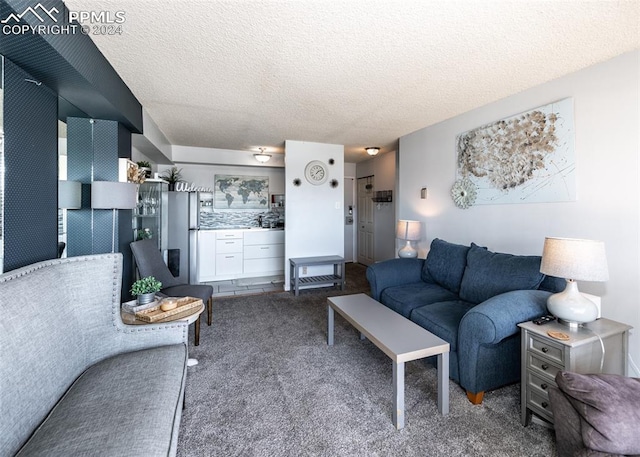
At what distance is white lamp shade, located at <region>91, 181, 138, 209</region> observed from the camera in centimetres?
219

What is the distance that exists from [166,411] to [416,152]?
3.90 m

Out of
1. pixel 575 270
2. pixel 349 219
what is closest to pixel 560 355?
pixel 575 270

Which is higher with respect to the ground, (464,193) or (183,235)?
(464,193)

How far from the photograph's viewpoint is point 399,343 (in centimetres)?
173

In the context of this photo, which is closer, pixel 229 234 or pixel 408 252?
pixel 408 252

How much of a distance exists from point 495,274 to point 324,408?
1.66 meters

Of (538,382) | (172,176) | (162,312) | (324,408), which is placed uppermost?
(172,176)

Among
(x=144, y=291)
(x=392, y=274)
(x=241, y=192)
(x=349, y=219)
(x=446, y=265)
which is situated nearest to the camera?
(x=144, y=291)

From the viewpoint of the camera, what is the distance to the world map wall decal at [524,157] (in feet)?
7.64

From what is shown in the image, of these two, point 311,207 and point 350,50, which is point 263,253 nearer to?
point 311,207

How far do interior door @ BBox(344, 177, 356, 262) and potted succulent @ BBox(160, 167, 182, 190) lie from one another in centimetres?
358

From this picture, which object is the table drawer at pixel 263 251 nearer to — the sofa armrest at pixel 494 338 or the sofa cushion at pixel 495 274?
the sofa cushion at pixel 495 274

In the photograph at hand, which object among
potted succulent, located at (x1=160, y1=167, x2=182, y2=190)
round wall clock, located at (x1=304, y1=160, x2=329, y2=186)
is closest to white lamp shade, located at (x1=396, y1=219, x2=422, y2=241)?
round wall clock, located at (x1=304, y1=160, x2=329, y2=186)

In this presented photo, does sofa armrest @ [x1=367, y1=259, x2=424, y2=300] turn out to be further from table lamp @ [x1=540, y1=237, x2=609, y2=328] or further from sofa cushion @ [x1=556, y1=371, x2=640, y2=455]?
sofa cushion @ [x1=556, y1=371, x2=640, y2=455]
